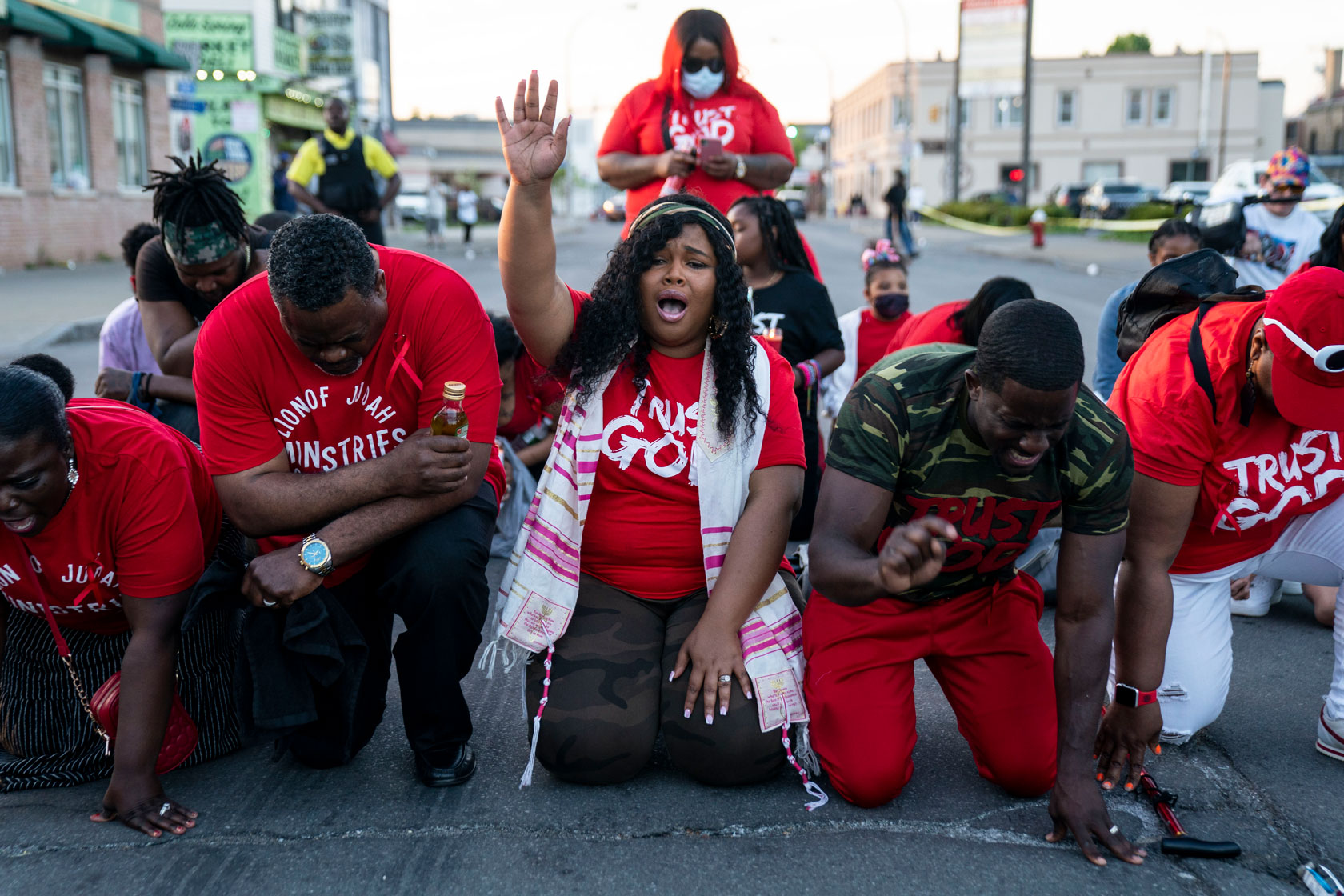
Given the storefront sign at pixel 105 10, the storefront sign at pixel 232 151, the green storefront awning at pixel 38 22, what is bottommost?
the storefront sign at pixel 232 151

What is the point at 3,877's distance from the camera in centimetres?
255

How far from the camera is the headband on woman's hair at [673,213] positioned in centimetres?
309

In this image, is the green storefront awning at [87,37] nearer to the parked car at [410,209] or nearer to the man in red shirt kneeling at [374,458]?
the man in red shirt kneeling at [374,458]

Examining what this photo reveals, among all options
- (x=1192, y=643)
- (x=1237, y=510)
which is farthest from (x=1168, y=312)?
(x=1192, y=643)

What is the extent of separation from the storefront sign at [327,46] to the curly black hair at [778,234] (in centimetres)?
2769

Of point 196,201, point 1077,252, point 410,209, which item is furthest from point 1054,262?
point 410,209

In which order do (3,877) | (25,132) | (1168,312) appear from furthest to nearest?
1. (25,132)
2. (1168,312)
3. (3,877)

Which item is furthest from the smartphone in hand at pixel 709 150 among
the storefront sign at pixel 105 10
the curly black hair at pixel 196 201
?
the storefront sign at pixel 105 10

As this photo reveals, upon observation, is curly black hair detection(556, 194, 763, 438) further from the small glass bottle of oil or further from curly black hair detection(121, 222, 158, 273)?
curly black hair detection(121, 222, 158, 273)

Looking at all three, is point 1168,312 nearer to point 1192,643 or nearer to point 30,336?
point 1192,643

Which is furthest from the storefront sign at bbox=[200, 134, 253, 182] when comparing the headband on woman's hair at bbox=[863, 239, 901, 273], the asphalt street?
the asphalt street

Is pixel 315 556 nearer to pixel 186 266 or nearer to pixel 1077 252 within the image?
pixel 186 266

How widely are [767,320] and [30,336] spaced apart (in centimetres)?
812

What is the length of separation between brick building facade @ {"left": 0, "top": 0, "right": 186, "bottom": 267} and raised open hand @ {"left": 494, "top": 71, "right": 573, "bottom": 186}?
Answer: 16078 mm
